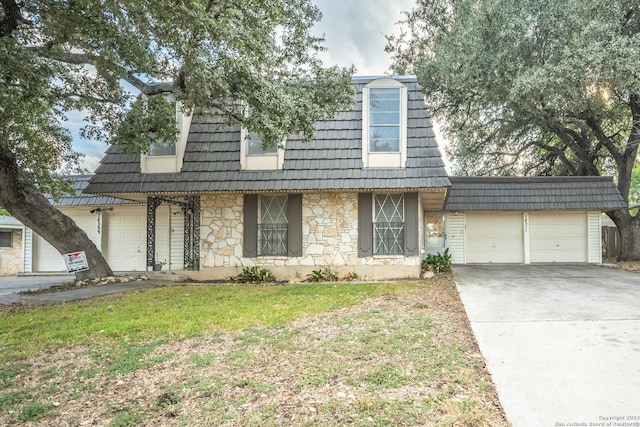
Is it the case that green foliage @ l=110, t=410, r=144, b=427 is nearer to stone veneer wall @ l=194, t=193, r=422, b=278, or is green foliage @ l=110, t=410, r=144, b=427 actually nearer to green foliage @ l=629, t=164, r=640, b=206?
stone veneer wall @ l=194, t=193, r=422, b=278

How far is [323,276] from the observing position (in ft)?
29.9

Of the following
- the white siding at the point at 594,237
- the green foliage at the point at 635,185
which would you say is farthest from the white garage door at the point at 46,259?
the green foliage at the point at 635,185

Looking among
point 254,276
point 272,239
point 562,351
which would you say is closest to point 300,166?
point 272,239

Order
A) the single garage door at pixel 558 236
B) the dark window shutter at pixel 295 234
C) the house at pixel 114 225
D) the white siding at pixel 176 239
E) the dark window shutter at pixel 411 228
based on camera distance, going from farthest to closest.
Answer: the single garage door at pixel 558 236, the house at pixel 114 225, the white siding at pixel 176 239, the dark window shutter at pixel 295 234, the dark window shutter at pixel 411 228

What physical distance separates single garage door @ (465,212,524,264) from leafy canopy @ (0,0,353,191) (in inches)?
327

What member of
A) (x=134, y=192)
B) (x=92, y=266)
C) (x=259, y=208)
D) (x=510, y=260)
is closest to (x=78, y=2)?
(x=134, y=192)

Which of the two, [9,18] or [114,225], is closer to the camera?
[9,18]

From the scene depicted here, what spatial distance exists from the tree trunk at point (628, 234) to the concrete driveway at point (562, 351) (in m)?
7.84

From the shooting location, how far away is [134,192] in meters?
9.26

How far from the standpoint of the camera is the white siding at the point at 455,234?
13.7 metres

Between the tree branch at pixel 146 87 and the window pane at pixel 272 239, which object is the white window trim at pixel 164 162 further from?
the window pane at pixel 272 239

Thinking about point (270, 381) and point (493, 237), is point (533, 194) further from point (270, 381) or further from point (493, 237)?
point (270, 381)

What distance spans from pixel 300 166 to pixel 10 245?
533 inches

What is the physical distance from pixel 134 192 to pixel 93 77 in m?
2.78
